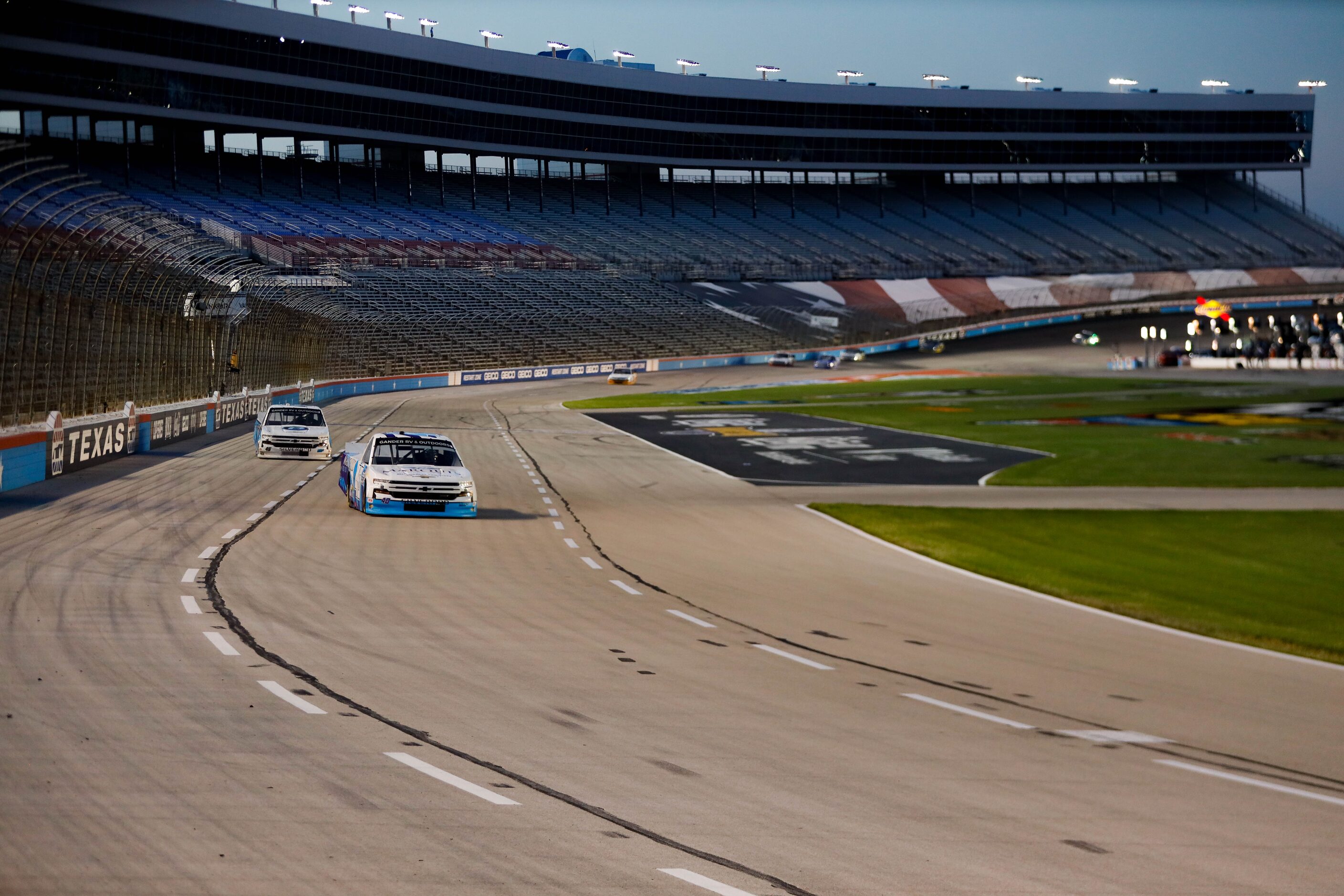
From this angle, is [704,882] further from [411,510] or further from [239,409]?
[239,409]

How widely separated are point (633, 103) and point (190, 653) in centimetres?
10191

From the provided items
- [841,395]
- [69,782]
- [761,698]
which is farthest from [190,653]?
[841,395]

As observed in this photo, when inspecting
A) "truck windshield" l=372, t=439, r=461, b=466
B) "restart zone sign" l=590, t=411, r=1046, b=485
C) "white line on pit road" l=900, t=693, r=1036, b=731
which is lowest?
"restart zone sign" l=590, t=411, r=1046, b=485

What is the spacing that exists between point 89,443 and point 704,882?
24.5 meters

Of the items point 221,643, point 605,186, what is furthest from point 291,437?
point 605,186

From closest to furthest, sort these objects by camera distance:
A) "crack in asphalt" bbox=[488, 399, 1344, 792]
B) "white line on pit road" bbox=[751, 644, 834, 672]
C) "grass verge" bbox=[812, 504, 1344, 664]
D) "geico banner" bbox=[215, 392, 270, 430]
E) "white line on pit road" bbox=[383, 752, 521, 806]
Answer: "white line on pit road" bbox=[383, 752, 521, 806], "crack in asphalt" bbox=[488, 399, 1344, 792], "white line on pit road" bbox=[751, 644, 834, 672], "grass verge" bbox=[812, 504, 1344, 664], "geico banner" bbox=[215, 392, 270, 430]

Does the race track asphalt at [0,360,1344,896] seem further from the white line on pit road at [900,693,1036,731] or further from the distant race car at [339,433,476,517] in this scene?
the distant race car at [339,433,476,517]

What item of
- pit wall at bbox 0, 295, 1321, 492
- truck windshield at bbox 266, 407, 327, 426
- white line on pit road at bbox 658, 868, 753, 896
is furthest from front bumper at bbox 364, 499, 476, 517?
white line on pit road at bbox 658, 868, 753, 896

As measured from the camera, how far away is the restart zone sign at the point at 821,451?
31.8 metres

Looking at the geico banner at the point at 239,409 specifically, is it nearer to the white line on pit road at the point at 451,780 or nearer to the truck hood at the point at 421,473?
the truck hood at the point at 421,473

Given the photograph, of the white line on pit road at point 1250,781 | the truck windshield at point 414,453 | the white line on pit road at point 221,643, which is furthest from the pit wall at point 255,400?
the white line on pit road at point 1250,781

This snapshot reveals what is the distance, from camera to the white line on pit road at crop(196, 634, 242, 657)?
35.3 feet

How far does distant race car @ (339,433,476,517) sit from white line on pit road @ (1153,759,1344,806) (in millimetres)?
14641

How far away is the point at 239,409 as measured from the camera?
44.9 metres
